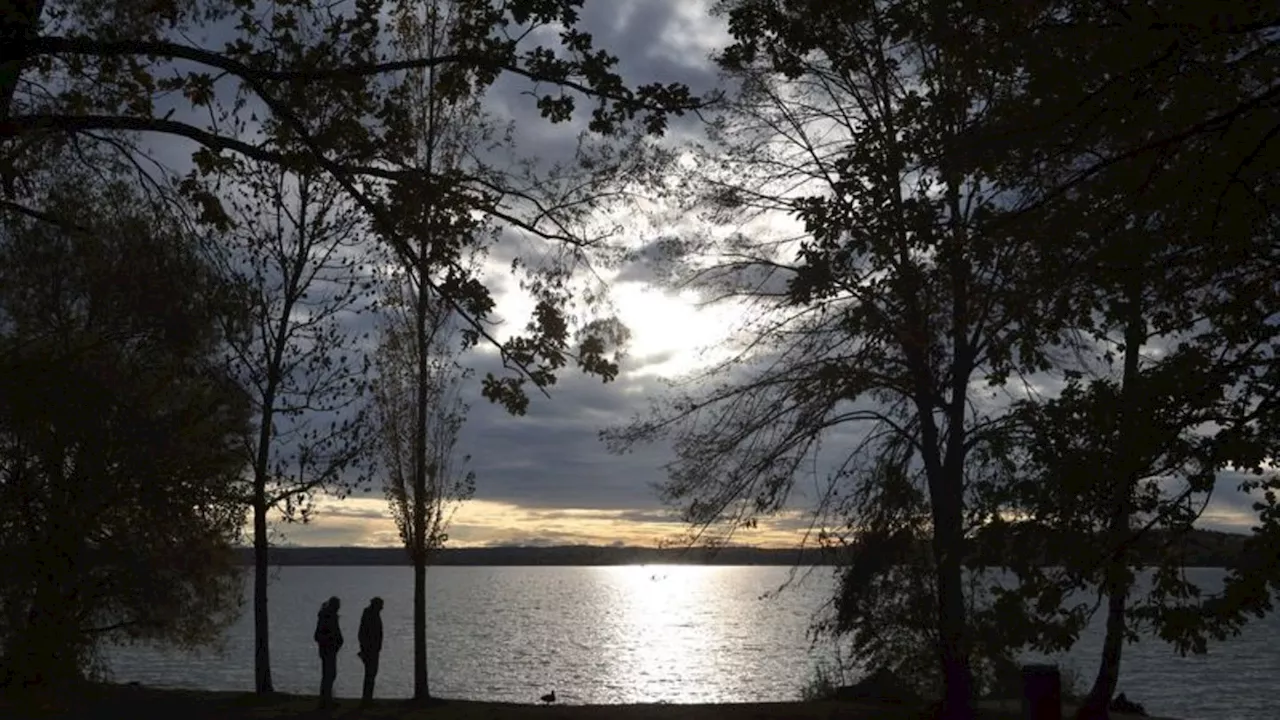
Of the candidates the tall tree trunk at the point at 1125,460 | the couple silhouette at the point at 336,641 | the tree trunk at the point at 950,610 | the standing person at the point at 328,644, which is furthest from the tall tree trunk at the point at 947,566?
the standing person at the point at 328,644

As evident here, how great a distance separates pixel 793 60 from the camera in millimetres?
13219

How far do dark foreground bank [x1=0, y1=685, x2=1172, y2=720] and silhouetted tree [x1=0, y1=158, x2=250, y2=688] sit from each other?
6.95 ft

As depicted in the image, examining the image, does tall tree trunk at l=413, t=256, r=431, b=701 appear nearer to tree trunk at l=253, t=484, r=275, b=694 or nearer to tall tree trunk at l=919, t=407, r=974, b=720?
tree trunk at l=253, t=484, r=275, b=694

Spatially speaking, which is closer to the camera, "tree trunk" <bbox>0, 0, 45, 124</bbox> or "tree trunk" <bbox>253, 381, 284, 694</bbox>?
"tree trunk" <bbox>0, 0, 45, 124</bbox>

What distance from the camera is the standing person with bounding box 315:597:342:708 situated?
22.3 m

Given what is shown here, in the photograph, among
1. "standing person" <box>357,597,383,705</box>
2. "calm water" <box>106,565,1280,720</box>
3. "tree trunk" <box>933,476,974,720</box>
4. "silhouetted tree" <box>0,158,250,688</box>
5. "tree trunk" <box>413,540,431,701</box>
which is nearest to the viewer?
"silhouetted tree" <box>0,158,250,688</box>

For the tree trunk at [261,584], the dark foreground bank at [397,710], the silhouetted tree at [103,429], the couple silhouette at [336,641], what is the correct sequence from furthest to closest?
the tree trunk at [261,584]
the couple silhouette at [336,641]
the dark foreground bank at [397,710]
the silhouetted tree at [103,429]

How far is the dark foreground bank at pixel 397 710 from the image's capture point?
806 inches

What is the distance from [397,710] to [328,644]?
199 centimetres

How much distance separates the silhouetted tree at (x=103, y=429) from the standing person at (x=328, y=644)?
8.58ft

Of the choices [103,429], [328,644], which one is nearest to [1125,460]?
[103,429]

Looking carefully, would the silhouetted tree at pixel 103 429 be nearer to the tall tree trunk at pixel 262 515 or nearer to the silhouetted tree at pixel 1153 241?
the tall tree trunk at pixel 262 515

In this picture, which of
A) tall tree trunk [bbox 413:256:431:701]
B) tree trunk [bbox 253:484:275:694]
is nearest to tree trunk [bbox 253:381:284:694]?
tree trunk [bbox 253:484:275:694]

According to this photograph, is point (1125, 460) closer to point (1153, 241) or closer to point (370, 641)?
point (1153, 241)
